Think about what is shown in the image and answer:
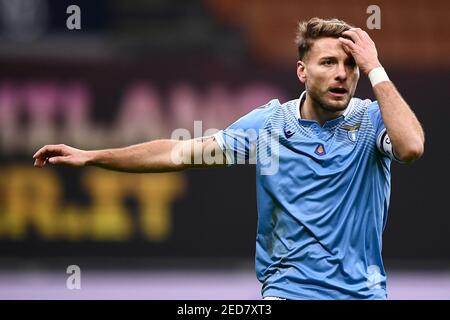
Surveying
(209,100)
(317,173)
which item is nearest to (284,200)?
(317,173)

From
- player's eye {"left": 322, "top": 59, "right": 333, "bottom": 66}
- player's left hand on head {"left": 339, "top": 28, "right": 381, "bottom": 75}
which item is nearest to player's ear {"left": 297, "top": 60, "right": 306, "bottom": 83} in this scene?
player's eye {"left": 322, "top": 59, "right": 333, "bottom": 66}

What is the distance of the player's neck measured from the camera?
17.1 ft

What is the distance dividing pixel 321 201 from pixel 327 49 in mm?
783

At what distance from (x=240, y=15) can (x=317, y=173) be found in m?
10.5

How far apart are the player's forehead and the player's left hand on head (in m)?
0.05

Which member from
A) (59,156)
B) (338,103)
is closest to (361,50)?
(338,103)

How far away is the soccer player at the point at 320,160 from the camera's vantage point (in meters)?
4.96

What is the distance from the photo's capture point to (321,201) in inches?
198

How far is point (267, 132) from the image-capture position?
5297 millimetres
